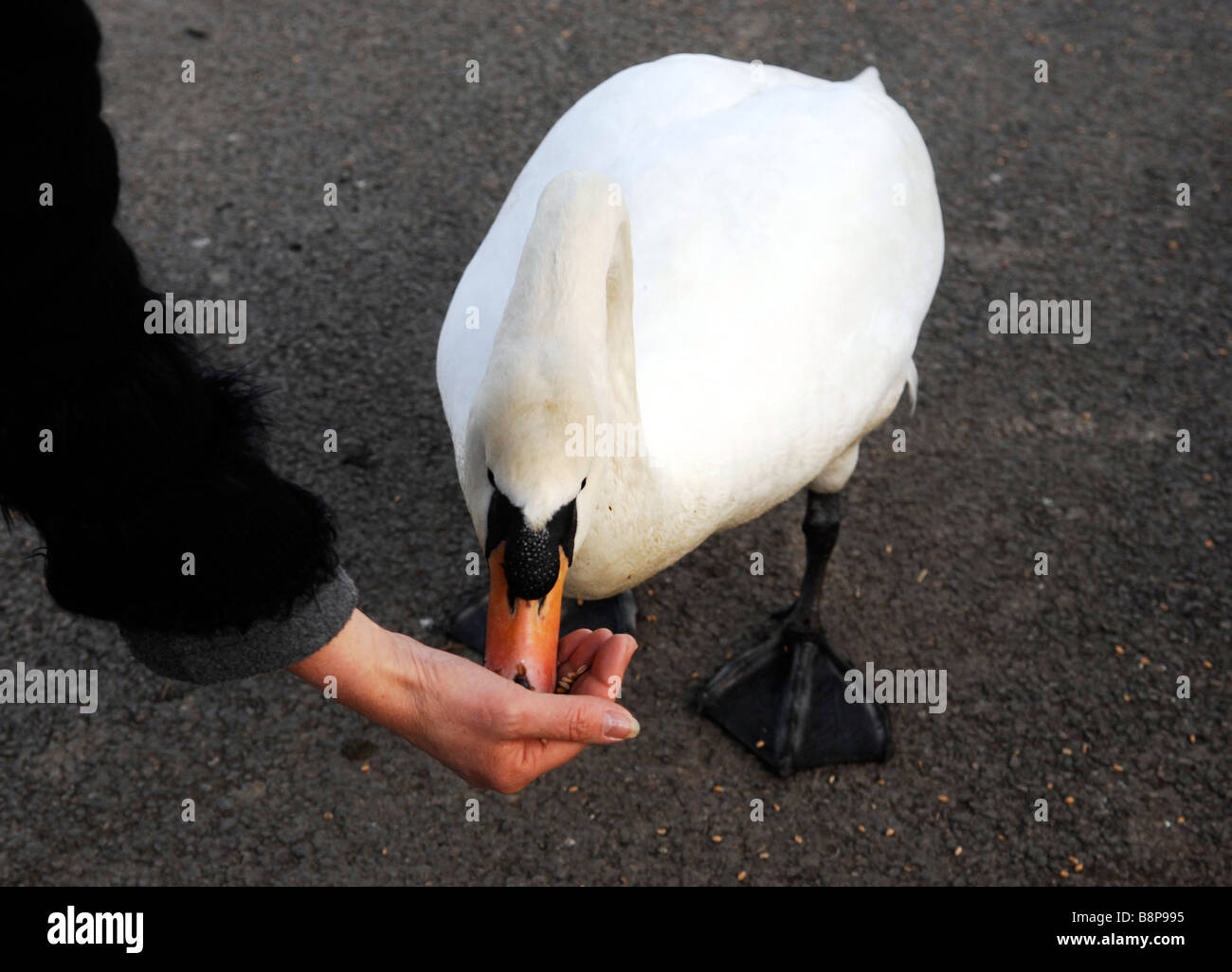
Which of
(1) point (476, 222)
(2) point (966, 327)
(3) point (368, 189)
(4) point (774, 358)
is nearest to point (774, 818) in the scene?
(4) point (774, 358)

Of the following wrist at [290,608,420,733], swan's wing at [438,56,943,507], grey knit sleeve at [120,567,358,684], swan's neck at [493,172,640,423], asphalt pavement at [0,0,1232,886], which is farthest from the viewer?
asphalt pavement at [0,0,1232,886]

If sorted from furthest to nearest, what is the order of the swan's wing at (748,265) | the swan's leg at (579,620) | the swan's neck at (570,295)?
the swan's leg at (579,620) < the swan's wing at (748,265) < the swan's neck at (570,295)

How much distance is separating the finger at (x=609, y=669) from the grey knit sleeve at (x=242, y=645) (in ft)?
1.97

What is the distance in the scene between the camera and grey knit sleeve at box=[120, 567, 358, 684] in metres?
1.64

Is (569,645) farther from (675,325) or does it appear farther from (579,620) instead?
(579,620)

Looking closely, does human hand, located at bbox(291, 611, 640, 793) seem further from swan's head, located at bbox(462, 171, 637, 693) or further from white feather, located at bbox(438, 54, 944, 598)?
white feather, located at bbox(438, 54, 944, 598)

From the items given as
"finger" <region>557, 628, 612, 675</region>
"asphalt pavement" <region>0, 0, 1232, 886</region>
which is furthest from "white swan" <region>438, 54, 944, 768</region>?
"asphalt pavement" <region>0, 0, 1232, 886</region>

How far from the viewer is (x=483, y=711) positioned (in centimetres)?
195

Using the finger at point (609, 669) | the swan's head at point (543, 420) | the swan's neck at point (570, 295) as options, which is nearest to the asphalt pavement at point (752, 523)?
the finger at point (609, 669)

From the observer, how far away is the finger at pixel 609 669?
7.06ft

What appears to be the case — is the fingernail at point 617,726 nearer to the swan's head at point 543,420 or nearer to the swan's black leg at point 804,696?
the swan's head at point 543,420

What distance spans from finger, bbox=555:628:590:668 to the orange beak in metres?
0.16

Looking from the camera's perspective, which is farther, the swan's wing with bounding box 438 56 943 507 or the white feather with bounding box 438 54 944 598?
the swan's wing with bounding box 438 56 943 507

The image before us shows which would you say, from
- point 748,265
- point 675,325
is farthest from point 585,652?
point 748,265
